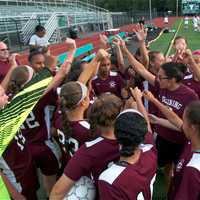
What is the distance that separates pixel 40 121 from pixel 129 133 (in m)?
1.78

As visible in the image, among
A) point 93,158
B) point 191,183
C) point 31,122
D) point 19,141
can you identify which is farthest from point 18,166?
point 191,183

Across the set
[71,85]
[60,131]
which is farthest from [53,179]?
[71,85]

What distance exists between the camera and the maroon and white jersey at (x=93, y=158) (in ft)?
8.96

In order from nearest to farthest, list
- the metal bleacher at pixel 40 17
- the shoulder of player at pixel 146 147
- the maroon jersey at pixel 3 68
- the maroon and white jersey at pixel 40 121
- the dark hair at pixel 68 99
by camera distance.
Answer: the shoulder of player at pixel 146 147 < the dark hair at pixel 68 99 < the maroon and white jersey at pixel 40 121 < the maroon jersey at pixel 3 68 < the metal bleacher at pixel 40 17

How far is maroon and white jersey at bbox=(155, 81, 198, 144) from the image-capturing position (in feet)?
13.5

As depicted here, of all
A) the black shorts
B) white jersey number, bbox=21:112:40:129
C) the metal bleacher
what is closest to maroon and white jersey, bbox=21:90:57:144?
white jersey number, bbox=21:112:40:129

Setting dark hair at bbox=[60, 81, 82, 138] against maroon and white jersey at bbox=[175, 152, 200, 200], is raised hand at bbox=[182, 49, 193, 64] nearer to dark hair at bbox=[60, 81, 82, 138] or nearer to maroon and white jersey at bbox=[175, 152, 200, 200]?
dark hair at bbox=[60, 81, 82, 138]

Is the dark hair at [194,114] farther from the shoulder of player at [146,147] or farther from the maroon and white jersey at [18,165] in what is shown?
the maroon and white jersey at [18,165]

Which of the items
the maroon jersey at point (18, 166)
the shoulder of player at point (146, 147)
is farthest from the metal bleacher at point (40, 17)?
the shoulder of player at point (146, 147)

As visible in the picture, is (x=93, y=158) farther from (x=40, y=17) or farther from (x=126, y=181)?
(x=40, y=17)

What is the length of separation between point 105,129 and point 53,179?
1897mm

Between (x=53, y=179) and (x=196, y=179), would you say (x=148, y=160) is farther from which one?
(x=53, y=179)

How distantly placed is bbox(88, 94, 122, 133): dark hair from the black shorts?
72.4 inches

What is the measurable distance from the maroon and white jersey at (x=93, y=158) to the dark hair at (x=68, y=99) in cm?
43
